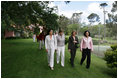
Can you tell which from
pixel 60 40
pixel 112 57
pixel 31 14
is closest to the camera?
pixel 60 40

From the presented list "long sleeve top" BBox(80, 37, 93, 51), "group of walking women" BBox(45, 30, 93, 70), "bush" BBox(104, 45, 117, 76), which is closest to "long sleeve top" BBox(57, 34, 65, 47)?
"group of walking women" BBox(45, 30, 93, 70)

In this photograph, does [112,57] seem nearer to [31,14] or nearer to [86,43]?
[86,43]

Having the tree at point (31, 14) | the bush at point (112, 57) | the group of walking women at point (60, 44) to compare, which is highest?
the tree at point (31, 14)

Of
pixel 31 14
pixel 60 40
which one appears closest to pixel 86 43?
pixel 60 40

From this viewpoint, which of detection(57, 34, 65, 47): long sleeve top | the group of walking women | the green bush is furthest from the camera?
the green bush

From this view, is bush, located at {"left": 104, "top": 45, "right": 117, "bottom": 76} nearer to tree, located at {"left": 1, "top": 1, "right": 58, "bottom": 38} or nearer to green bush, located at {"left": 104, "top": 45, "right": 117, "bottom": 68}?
green bush, located at {"left": 104, "top": 45, "right": 117, "bottom": 68}

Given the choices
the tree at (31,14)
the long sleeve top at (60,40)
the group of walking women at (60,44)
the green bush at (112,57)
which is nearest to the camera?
the group of walking women at (60,44)

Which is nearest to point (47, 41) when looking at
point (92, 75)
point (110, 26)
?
point (92, 75)

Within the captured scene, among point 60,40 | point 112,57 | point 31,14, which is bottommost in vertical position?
point 112,57

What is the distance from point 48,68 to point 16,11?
16.3 feet

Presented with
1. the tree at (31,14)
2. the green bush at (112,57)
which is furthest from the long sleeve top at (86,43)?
the tree at (31,14)

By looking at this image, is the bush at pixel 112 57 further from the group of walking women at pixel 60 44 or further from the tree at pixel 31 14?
the tree at pixel 31 14

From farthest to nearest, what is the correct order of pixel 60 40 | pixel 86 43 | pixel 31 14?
1. pixel 31 14
2. pixel 60 40
3. pixel 86 43

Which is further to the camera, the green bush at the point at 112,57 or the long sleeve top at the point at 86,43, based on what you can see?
the green bush at the point at 112,57
